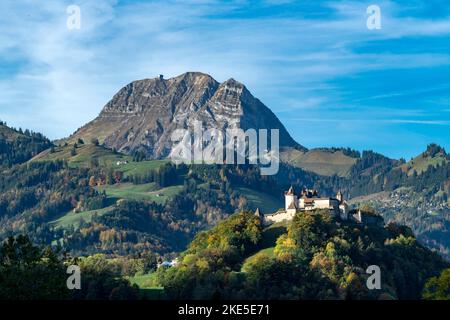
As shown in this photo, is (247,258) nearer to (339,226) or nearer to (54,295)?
(339,226)

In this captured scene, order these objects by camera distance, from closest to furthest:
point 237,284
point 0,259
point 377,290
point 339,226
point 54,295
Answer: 1. point 54,295
2. point 0,259
3. point 237,284
4. point 377,290
5. point 339,226

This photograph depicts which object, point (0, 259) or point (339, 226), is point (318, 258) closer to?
point (339, 226)

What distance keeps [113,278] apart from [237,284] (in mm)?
21433

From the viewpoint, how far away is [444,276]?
147 m

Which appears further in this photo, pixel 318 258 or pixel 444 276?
pixel 318 258

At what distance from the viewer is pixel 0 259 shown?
510 ft

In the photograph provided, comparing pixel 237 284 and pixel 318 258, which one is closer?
pixel 237 284
